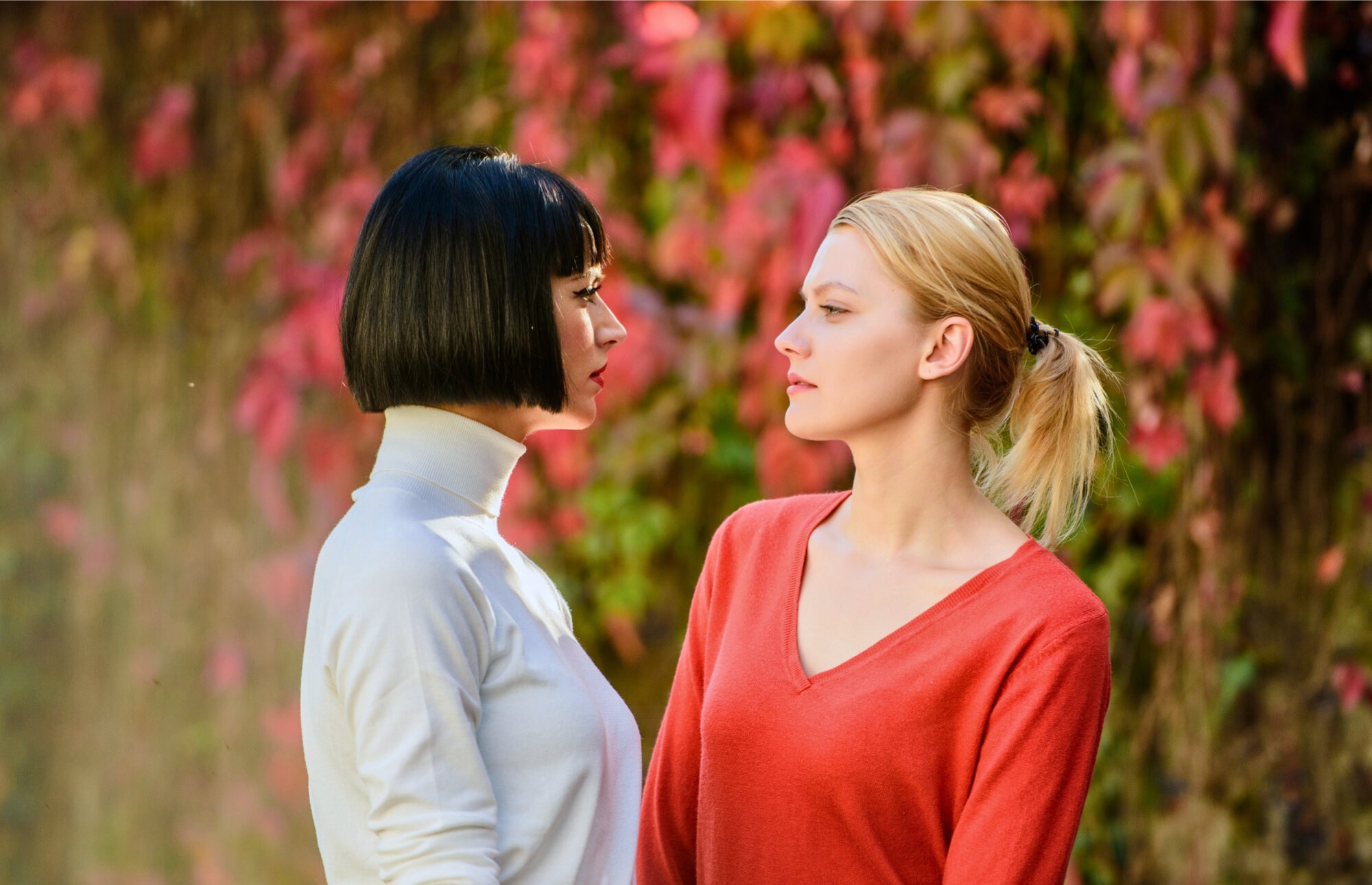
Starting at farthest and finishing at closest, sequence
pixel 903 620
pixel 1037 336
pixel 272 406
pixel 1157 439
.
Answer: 1. pixel 272 406
2. pixel 1157 439
3. pixel 1037 336
4. pixel 903 620

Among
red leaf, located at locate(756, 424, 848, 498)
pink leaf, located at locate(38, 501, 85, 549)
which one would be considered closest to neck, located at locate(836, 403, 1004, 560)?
red leaf, located at locate(756, 424, 848, 498)

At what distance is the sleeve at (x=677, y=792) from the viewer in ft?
5.31

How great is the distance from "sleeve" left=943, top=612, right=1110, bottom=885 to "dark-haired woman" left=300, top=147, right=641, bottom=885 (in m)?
0.36

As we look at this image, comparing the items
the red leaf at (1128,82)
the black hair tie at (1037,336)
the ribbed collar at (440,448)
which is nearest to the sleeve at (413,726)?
the ribbed collar at (440,448)

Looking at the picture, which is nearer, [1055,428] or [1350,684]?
[1055,428]

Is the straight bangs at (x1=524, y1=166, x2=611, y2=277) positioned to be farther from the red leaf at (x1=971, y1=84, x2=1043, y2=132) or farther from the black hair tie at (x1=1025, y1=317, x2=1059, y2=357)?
the red leaf at (x1=971, y1=84, x2=1043, y2=132)

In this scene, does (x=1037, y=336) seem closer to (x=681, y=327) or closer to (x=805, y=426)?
(x=805, y=426)

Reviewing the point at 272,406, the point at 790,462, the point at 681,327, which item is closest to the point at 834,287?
the point at 790,462

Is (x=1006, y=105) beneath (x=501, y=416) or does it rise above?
above

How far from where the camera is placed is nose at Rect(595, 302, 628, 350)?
1.35 meters

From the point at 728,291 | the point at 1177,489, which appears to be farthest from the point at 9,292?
the point at 1177,489

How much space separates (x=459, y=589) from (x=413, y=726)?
0.12 meters

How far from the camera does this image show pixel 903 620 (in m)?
1.51

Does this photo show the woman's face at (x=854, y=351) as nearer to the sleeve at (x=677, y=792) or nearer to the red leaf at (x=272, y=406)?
the sleeve at (x=677, y=792)
